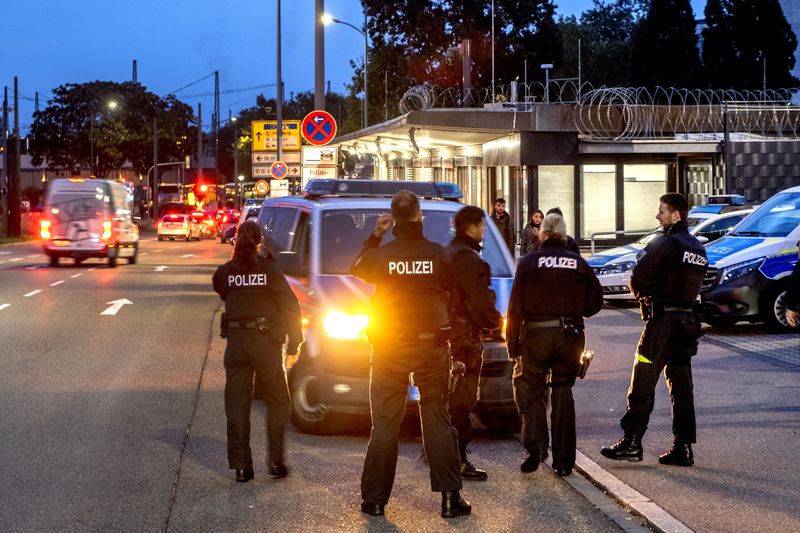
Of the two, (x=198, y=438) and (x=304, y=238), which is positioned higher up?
(x=304, y=238)

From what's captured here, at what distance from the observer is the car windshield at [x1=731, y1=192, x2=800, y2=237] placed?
17.5 m

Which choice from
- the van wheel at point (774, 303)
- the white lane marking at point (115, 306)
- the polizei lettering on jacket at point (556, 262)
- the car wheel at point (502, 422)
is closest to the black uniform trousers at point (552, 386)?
the polizei lettering on jacket at point (556, 262)

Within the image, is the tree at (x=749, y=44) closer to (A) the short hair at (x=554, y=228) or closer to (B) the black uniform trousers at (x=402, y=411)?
(A) the short hair at (x=554, y=228)

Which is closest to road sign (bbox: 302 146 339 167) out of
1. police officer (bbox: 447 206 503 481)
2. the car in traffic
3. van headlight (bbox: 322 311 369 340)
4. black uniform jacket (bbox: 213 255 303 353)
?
van headlight (bbox: 322 311 369 340)

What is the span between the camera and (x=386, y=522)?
23.2ft

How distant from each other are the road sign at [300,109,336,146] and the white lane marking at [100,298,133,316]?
4947mm

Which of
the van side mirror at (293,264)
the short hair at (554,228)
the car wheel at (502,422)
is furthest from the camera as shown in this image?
the van side mirror at (293,264)

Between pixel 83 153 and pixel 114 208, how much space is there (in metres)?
59.6

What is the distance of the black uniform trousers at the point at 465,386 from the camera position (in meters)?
8.02

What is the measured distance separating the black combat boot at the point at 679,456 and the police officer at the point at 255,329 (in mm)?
2602

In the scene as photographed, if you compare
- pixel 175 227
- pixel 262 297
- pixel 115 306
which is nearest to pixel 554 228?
pixel 262 297

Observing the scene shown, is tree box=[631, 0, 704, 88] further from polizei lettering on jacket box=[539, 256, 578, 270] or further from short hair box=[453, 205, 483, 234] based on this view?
short hair box=[453, 205, 483, 234]

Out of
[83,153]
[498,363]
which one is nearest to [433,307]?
[498,363]

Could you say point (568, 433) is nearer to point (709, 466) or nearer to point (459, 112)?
point (709, 466)
